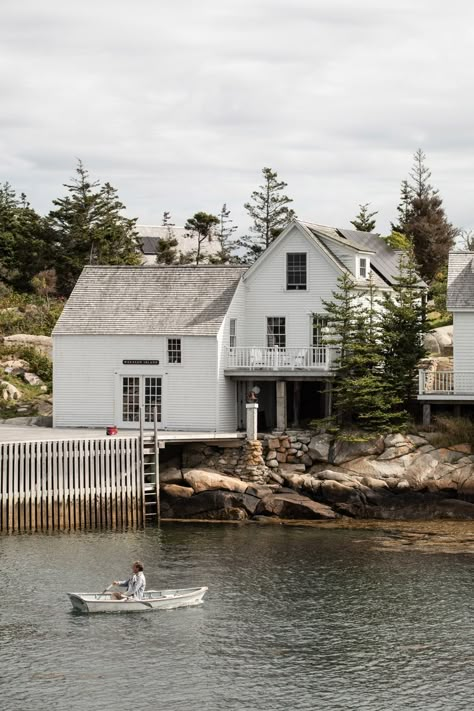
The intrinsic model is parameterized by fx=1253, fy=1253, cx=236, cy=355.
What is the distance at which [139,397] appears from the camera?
5525cm

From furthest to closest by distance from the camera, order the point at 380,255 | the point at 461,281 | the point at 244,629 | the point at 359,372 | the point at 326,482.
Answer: the point at 380,255 → the point at 461,281 → the point at 359,372 → the point at 326,482 → the point at 244,629

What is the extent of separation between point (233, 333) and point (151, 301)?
4.02 m

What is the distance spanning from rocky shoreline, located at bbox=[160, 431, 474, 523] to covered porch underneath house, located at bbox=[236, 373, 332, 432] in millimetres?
2114

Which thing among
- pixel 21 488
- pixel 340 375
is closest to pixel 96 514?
pixel 21 488

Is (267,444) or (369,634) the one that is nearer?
(369,634)

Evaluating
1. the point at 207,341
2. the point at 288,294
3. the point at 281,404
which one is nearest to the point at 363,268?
the point at 288,294

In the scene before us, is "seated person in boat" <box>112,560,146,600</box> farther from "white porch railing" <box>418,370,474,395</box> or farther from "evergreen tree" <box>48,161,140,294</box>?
"evergreen tree" <box>48,161,140,294</box>

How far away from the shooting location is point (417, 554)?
141ft

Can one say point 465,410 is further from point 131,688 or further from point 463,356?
point 131,688

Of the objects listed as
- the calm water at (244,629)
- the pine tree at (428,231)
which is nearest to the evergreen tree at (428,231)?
the pine tree at (428,231)

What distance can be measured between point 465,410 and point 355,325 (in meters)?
6.04

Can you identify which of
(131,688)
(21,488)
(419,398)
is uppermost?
(419,398)

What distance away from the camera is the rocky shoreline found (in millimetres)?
49344

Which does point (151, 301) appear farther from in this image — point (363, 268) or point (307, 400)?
point (363, 268)
